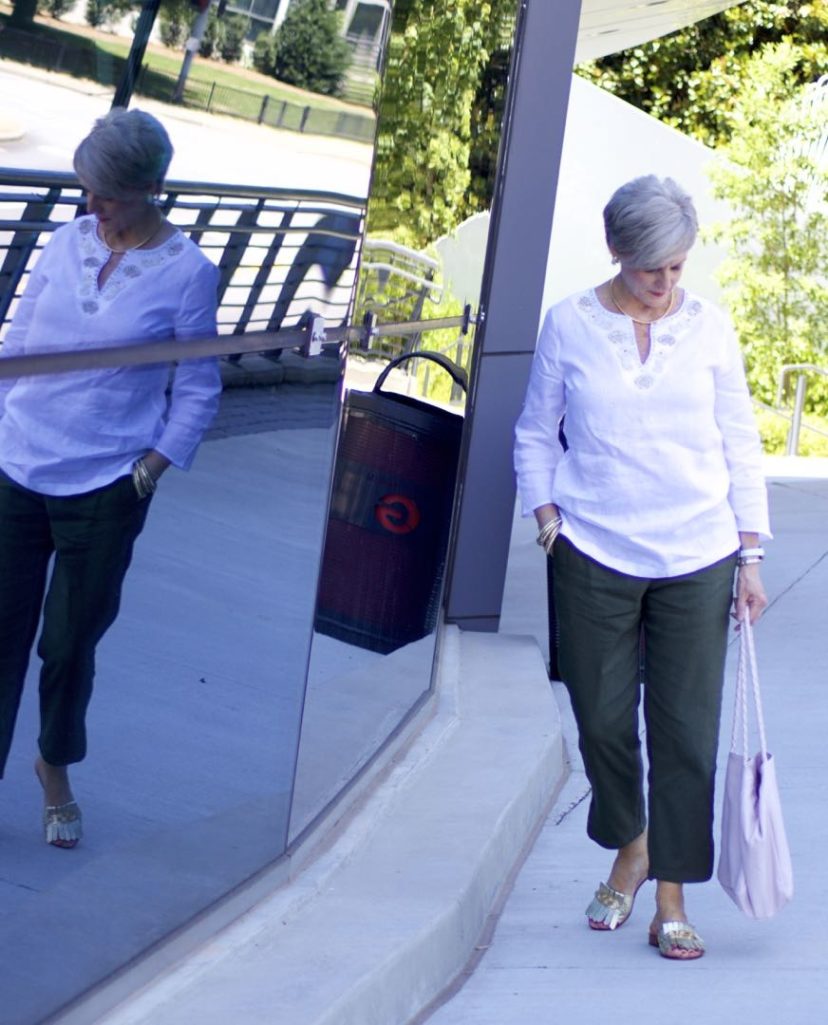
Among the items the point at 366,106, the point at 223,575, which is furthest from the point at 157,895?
the point at 366,106

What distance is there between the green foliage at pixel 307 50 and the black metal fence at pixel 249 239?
209mm

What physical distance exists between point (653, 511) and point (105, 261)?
164cm

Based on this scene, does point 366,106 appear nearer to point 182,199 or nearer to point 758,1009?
point 182,199

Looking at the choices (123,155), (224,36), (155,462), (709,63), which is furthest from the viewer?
→ (709,63)

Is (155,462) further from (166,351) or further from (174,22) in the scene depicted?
(174,22)

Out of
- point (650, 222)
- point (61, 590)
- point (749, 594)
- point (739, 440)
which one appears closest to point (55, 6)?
point (61, 590)

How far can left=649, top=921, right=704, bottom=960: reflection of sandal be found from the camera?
387 cm

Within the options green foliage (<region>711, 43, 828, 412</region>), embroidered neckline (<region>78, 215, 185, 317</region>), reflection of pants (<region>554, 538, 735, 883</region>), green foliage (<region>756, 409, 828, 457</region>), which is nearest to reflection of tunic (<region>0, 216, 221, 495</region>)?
embroidered neckline (<region>78, 215, 185, 317</region>)

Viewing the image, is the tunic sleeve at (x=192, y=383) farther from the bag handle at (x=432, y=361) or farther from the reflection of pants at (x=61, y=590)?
the bag handle at (x=432, y=361)

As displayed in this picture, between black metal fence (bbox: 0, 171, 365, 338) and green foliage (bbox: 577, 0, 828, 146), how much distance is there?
2315cm

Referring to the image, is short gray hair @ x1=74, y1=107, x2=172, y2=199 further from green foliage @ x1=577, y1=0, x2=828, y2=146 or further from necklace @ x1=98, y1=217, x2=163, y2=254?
green foliage @ x1=577, y1=0, x2=828, y2=146

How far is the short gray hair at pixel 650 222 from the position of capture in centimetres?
362

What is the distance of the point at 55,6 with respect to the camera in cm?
221

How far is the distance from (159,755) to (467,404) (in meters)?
3.08
